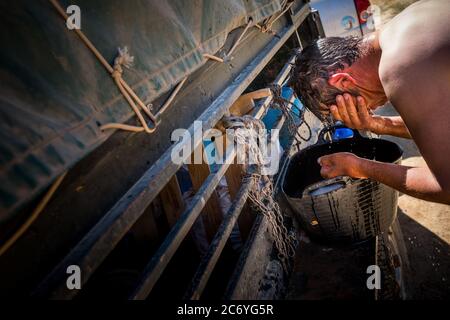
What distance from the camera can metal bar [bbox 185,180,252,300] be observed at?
1471mm

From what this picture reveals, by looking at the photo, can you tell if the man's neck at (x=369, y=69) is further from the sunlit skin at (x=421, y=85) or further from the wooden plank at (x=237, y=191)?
the wooden plank at (x=237, y=191)

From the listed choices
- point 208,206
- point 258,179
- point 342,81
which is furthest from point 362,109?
point 208,206

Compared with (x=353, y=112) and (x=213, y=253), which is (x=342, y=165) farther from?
(x=213, y=253)

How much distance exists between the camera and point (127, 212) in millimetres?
1200

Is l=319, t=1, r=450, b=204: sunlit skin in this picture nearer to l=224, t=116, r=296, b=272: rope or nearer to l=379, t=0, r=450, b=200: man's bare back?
l=379, t=0, r=450, b=200: man's bare back

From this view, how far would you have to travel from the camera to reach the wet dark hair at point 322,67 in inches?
80.8

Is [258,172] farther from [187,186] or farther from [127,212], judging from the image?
[187,186]

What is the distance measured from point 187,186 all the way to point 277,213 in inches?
53.7

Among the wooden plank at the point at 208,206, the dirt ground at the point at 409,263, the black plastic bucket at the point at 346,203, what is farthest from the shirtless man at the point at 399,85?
the wooden plank at the point at 208,206

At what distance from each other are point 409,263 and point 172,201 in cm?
265

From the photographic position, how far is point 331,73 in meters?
2.11

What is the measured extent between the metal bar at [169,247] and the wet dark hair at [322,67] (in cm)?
108
